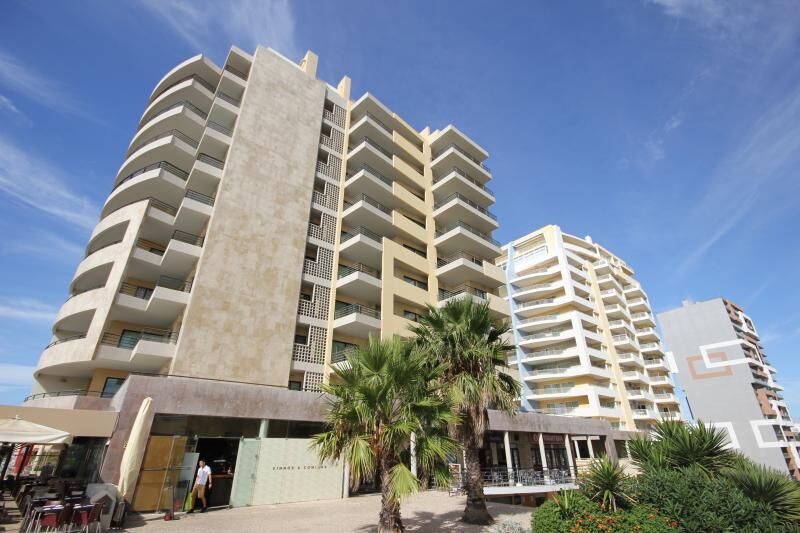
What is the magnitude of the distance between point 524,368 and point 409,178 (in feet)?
102

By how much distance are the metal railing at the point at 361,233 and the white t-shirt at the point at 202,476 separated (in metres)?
17.8

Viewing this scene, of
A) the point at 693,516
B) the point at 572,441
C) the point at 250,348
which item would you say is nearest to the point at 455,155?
the point at 250,348

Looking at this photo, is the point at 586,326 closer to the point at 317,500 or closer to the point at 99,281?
the point at 317,500

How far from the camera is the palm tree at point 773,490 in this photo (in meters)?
9.20

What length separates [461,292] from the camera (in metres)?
34.1

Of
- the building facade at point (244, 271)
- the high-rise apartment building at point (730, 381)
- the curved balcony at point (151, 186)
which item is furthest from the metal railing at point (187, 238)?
the high-rise apartment building at point (730, 381)

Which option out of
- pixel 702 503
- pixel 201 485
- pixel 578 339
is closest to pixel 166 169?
pixel 201 485

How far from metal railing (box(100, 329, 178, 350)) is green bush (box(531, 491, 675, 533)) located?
2109cm

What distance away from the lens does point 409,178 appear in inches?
1431

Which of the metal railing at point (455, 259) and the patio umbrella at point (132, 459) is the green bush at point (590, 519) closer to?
the patio umbrella at point (132, 459)

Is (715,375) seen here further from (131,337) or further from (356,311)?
(131,337)

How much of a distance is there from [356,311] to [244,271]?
8149mm

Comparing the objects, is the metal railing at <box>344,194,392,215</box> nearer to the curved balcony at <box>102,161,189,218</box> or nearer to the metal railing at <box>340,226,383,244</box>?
the metal railing at <box>340,226,383,244</box>

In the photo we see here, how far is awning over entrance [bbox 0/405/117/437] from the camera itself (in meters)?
14.8
